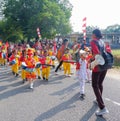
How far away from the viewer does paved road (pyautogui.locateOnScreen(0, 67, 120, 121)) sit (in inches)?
233

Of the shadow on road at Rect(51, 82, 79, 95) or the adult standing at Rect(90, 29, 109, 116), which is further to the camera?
the shadow on road at Rect(51, 82, 79, 95)

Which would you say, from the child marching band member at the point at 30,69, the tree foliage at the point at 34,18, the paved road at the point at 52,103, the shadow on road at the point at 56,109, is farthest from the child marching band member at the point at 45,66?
the tree foliage at the point at 34,18

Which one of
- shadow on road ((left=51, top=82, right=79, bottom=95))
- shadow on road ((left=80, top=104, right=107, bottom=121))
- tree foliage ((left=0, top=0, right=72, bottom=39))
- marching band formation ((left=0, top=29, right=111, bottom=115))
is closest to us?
shadow on road ((left=80, top=104, right=107, bottom=121))

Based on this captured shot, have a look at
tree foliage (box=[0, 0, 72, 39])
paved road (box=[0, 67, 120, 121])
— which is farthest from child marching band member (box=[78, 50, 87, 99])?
tree foliage (box=[0, 0, 72, 39])

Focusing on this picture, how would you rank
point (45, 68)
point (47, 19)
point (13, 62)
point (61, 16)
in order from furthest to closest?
point (61, 16) < point (47, 19) < point (13, 62) < point (45, 68)

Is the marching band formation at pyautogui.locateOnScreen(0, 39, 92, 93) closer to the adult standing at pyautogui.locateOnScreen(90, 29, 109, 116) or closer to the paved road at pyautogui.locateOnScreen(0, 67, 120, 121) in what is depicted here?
the paved road at pyautogui.locateOnScreen(0, 67, 120, 121)

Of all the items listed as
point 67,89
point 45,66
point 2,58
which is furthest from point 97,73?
point 2,58

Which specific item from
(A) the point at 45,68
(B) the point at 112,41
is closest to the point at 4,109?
(A) the point at 45,68

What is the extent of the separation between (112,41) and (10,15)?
20658 mm

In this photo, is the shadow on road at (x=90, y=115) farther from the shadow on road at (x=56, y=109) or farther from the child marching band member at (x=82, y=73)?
the child marching band member at (x=82, y=73)

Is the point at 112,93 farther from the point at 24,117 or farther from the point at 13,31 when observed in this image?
the point at 13,31

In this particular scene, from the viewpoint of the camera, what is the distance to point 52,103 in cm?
709

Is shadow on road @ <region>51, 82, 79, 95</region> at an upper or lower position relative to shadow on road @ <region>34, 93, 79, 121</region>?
upper

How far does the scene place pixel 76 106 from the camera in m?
6.73
